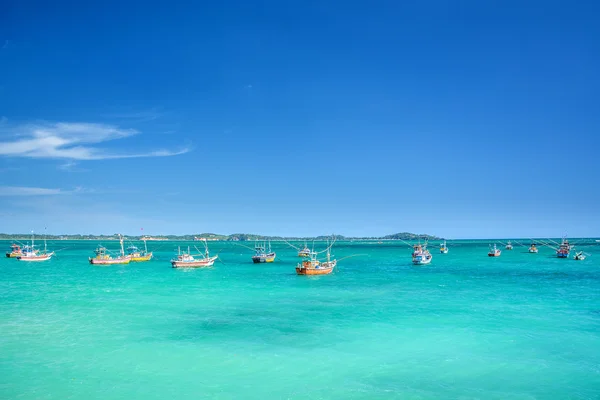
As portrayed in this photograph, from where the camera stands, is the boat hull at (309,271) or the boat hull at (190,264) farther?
the boat hull at (190,264)

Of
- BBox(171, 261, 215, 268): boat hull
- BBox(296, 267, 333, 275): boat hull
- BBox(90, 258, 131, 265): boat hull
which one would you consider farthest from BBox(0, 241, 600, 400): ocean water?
BBox(90, 258, 131, 265): boat hull

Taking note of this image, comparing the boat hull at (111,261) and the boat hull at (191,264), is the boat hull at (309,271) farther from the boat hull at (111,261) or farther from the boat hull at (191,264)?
the boat hull at (111,261)

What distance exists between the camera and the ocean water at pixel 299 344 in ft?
48.2

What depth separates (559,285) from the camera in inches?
1618

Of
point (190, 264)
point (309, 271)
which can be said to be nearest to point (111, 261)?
point (190, 264)

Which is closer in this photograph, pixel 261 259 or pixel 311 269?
pixel 311 269

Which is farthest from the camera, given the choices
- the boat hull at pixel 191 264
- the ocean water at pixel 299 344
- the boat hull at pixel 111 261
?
the boat hull at pixel 111 261

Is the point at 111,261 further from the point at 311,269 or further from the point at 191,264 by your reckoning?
the point at 311,269

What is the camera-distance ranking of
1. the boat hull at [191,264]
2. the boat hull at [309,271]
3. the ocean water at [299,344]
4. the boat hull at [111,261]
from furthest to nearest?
the boat hull at [111,261] < the boat hull at [191,264] < the boat hull at [309,271] < the ocean water at [299,344]

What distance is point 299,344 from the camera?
64.5ft

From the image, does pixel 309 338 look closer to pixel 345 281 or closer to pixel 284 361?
pixel 284 361

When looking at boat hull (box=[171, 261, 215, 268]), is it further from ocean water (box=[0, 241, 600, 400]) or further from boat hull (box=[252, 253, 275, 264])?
ocean water (box=[0, 241, 600, 400])

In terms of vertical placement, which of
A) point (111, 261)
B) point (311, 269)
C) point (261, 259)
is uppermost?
point (111, 261)

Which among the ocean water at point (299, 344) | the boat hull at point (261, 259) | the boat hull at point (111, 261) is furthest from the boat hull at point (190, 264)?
the ocean water at point (299, 344)
